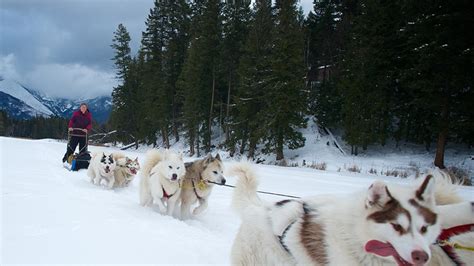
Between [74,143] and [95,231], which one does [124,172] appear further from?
[95,231]

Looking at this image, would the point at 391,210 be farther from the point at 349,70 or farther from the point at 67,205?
the point at 349,70

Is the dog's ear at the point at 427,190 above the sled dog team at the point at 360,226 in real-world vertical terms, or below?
above

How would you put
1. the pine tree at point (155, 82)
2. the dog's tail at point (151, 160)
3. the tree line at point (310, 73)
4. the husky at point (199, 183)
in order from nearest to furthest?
the husky at point (199, 183)
the dog's tail at point (151, 160)
the tree line at point (310, 73)
the pine tree at point (155, 82)

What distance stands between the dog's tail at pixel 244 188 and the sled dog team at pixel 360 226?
0.03 ft

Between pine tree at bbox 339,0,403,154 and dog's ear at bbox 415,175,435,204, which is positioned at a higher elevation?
pine tree at bbox 339,0,403,154

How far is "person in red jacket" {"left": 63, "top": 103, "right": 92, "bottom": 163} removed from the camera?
12195 mm

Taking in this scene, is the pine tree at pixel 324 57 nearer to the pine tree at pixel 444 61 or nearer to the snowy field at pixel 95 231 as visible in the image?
the pine tree at pixel 444 61

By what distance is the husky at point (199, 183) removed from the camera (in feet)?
21.0

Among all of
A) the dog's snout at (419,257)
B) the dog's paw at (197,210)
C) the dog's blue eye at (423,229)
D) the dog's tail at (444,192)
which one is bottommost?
the dog's paw at (197,210)

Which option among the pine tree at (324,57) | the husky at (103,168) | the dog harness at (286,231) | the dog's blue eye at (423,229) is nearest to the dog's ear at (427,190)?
the dog's blue eye at (423,229)

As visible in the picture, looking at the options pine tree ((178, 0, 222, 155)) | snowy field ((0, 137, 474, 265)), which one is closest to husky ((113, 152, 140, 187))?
snowy field ((0, 137, 474, 265))

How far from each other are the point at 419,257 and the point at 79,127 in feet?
40.9

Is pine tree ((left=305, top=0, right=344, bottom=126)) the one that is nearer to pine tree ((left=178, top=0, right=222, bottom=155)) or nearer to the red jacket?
pine tree ((left=178, top=0, right=222, bottom=155))

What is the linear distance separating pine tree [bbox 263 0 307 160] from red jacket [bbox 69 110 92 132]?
464 inches
